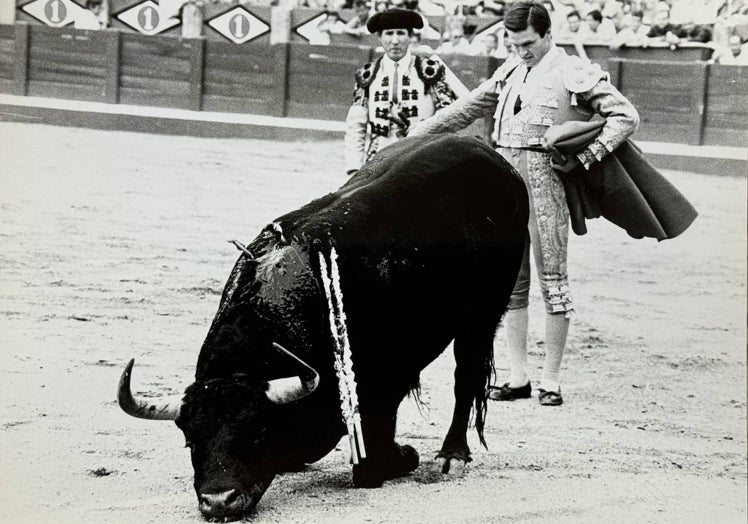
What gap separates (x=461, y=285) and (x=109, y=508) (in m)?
1.09

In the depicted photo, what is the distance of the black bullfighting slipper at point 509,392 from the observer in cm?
384

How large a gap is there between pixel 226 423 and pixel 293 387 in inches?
6.3

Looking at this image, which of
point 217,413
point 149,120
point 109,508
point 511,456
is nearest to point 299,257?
point 217,413

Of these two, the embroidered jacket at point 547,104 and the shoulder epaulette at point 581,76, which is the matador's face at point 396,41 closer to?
the embroidered jacket at point 547,104

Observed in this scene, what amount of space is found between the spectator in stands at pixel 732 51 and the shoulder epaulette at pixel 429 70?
3.41 ft

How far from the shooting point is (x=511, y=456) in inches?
129

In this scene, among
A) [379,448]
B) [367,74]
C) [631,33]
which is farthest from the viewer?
[631,33]

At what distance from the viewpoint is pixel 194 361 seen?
3979mm

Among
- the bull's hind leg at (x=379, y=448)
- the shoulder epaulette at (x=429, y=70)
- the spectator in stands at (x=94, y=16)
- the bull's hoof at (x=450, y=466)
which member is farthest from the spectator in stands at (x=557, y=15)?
the bull's hind leg at (x=379, y=448)

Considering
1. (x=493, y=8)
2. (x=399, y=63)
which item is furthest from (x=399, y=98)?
(x=493, y=8)

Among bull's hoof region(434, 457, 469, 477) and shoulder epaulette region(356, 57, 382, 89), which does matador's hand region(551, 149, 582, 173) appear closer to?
shoulder epaulette region(356, 57, 382, 89)

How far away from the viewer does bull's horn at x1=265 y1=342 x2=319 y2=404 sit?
248 centimetres

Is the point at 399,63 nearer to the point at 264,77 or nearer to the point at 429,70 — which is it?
the point at 429,70

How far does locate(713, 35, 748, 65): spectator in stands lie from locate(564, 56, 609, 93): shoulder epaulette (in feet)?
1.72
